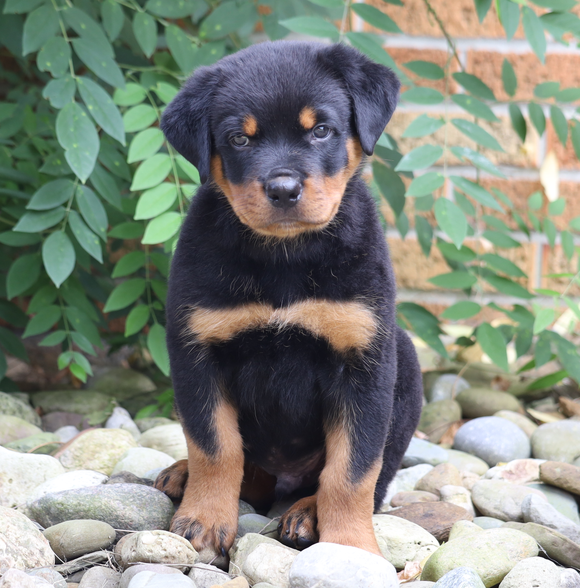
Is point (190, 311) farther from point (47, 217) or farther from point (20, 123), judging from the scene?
point (20, 123)

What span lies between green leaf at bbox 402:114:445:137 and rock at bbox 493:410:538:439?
1522mm

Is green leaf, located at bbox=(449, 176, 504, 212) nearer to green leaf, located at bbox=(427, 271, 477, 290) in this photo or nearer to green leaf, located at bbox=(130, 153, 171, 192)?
green leaf, located at bbox=(427, 271, 477, 290)

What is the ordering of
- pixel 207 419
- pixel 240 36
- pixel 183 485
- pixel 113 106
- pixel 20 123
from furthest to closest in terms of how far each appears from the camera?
pixel 240 36 < pixel 20 123 < pixel 113 106 < pixel 183 485 < pixel 207 419

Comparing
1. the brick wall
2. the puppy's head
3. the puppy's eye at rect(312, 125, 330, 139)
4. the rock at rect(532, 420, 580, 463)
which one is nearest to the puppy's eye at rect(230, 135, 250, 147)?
the puppy's head

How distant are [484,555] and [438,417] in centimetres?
171

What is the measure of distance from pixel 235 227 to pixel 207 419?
64 centimetres

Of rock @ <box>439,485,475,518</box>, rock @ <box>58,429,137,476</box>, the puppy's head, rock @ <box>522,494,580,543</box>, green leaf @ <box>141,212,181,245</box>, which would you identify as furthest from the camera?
green leaf @ <box>141,212,181,245</box>

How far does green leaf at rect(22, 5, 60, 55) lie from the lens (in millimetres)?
3199

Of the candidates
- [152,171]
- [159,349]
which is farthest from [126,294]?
[152,171]

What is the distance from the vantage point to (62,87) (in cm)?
317

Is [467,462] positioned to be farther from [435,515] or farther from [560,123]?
[560,123]

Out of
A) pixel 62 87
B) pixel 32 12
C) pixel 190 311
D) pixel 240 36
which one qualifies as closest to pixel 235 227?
pixel 190 311

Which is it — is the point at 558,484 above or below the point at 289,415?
below

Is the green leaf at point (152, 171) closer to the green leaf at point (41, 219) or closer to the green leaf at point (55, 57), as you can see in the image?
the green leaf at point (41, 219)
